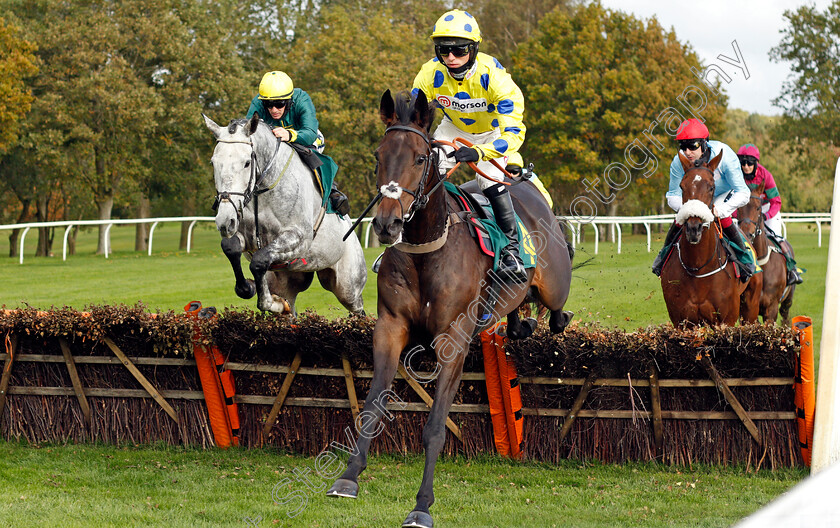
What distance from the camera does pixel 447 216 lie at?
4645 millimetres

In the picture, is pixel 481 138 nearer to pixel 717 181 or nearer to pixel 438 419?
pixel 438 419

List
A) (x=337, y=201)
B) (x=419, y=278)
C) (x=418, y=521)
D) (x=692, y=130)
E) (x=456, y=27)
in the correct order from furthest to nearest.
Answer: (x=337, y=201) → (x=692, y=130) → (x=456, y=27) → (x=419, y=278) → (x=418, y=521)

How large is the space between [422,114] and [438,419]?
5.00ft

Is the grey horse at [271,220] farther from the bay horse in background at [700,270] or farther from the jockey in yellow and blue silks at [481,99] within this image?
the bay horse in background at [700,270]

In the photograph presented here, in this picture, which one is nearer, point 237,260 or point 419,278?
point 419,278

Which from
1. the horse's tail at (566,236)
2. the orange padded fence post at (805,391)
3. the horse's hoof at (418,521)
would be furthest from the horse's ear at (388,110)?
the orange padded fence post at (805,391)

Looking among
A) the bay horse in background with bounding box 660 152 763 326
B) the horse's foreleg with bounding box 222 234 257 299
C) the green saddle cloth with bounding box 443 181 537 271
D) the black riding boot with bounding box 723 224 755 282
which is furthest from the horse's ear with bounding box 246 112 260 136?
the black riding boot with bounding box 723 224 755 282

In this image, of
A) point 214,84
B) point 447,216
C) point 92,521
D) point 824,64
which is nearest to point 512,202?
point 447,216

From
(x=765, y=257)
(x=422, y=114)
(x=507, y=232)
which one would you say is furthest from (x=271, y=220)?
(x=765, y=257)

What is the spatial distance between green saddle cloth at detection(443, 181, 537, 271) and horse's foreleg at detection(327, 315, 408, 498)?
817 millimetres

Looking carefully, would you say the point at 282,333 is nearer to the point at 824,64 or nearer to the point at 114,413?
the point at 114,413

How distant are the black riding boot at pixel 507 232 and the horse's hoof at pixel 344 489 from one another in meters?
1.64

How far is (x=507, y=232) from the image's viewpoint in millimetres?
5176

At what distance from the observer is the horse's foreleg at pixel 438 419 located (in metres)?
3.96
